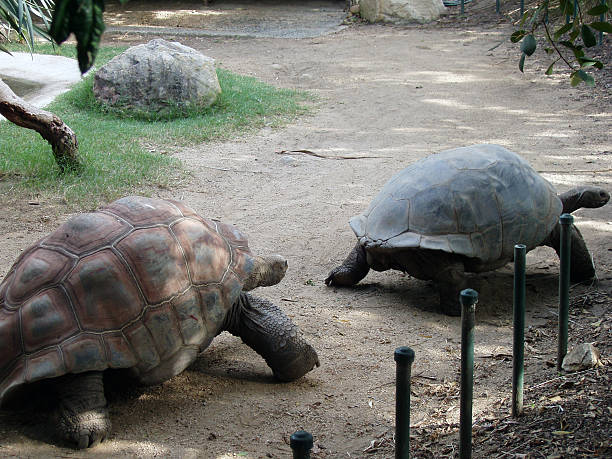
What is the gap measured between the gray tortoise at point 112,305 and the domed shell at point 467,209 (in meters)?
1.22

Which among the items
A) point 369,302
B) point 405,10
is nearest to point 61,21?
point 369,302

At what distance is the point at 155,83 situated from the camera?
31.8 feet

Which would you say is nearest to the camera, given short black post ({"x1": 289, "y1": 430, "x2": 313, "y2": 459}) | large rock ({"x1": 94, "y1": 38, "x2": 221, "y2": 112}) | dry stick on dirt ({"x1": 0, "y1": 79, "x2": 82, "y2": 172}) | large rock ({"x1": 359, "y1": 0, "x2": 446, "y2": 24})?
short black post ({"x1": 289, "y1": 430, "x2": 313, "y2": 459})

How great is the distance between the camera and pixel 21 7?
6.09 meters

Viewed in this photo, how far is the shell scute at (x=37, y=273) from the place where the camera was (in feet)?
10.3

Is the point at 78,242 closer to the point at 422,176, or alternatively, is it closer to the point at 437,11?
the point at 422,176

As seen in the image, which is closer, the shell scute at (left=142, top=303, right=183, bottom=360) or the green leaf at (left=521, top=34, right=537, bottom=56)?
the green leaf at (left=521, top=34, right=537, bottom=56)

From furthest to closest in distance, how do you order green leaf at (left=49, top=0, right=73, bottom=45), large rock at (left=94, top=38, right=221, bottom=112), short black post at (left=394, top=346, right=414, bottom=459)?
large rock at (left=94, top=38, right=221, bottom=112)
short black post at (left=394, top=346, right=414, bottom=459)
green leaf at (left=49, top=0, right=73, bottom=45)

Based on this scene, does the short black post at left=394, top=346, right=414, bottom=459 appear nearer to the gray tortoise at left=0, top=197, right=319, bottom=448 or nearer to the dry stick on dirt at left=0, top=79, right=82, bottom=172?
the gray tortoise at left=0, top=197, right=319, bottom=448

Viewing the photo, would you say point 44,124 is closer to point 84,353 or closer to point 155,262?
point 155,262

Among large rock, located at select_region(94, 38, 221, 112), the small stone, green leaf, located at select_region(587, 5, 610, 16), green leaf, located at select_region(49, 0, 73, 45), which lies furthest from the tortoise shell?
large rock, located at select_region(94, 38, 221, 112)

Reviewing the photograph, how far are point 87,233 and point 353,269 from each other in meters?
2.11

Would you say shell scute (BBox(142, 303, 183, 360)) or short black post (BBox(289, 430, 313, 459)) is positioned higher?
short black post (BBox(289, 430, 313, 459))

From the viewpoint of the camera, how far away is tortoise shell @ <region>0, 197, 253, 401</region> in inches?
120
